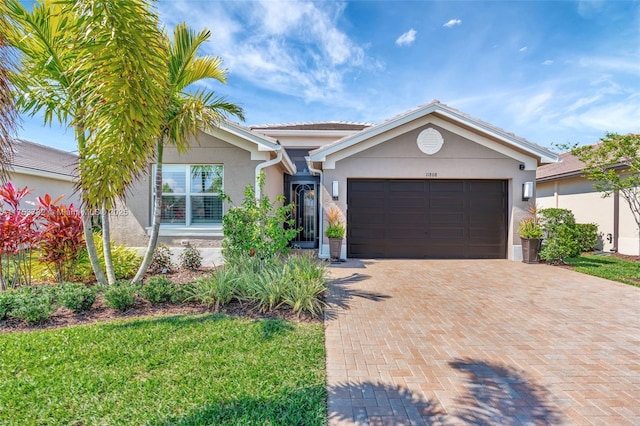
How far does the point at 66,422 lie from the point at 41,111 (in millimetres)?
6313

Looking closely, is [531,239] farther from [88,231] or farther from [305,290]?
[88,231]

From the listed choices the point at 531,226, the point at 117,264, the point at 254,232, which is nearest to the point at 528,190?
the point at 531,226

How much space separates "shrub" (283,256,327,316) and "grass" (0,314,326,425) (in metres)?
0.51

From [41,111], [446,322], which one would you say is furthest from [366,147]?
[41,111]

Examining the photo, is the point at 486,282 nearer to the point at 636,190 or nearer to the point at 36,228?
the point at 636,190

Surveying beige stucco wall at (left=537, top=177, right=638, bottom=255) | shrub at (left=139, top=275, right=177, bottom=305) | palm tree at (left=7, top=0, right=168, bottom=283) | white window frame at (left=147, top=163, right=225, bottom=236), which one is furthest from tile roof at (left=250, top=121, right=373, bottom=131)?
shrub at (left=139, top=275, right=177, bottom=305)

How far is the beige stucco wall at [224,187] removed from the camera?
31.1 feet

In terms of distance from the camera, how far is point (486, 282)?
26.1 feet

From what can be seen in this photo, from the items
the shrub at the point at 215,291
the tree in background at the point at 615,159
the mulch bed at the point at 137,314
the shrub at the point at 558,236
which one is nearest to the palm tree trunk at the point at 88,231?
the mulch bed at the point at 137,314

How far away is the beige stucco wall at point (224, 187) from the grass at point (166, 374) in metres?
4.59

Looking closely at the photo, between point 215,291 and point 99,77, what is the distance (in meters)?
4.39

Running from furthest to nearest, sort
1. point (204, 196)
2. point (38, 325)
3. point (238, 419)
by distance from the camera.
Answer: point (204, 196) → point (38, 325) → point (238, 419)

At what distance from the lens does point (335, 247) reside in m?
10.9

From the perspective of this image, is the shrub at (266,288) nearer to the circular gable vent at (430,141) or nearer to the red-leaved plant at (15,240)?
the red-leaved plant at (15,240)
